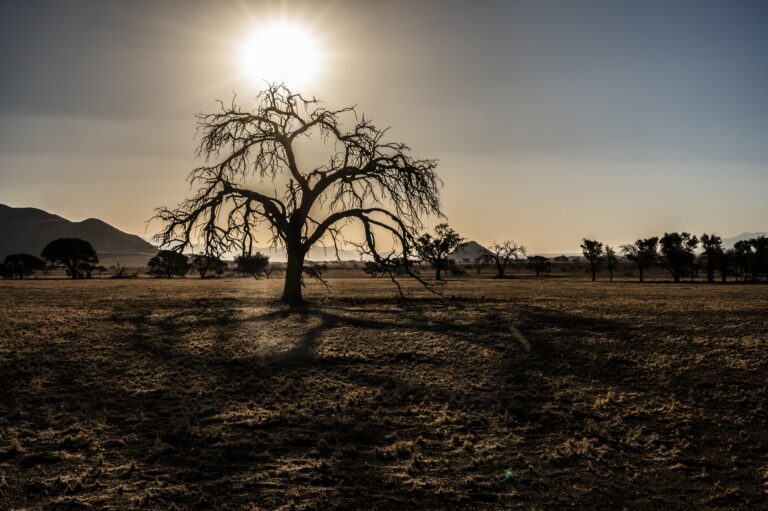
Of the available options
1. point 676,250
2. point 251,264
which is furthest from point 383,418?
point 676,250

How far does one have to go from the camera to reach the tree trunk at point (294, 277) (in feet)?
98.6

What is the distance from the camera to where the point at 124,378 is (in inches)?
499

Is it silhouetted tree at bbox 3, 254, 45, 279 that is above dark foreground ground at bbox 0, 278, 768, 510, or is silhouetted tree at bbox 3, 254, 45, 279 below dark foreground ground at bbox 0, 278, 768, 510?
above

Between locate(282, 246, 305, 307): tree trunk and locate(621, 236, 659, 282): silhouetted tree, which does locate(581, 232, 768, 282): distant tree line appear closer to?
locate(621, 236, 659, 282): silhouetted tree

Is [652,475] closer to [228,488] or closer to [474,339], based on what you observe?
[228,488]

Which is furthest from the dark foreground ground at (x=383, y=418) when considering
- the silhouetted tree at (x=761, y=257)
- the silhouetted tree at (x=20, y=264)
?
the silhouetted tree at (x=20, y=264)

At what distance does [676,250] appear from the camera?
89.4 meters

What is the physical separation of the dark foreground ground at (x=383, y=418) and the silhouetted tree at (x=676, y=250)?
78425mm

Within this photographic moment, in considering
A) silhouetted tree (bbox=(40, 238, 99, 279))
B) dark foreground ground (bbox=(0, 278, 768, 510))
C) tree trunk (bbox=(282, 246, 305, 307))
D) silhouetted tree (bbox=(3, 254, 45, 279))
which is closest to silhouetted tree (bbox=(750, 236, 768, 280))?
dark foreground ground (bbox=(0, 278, 768, 510))

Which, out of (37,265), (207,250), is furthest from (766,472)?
(37,265)

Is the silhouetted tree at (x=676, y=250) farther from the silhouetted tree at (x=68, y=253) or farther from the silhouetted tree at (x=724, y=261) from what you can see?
the silhouetted tree at (x=68, y=253)

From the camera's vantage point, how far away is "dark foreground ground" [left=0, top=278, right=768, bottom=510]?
7.09 meters

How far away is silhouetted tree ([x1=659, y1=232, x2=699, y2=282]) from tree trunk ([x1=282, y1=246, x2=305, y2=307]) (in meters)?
79.9

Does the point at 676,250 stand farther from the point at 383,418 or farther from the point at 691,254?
the point at 383,418
